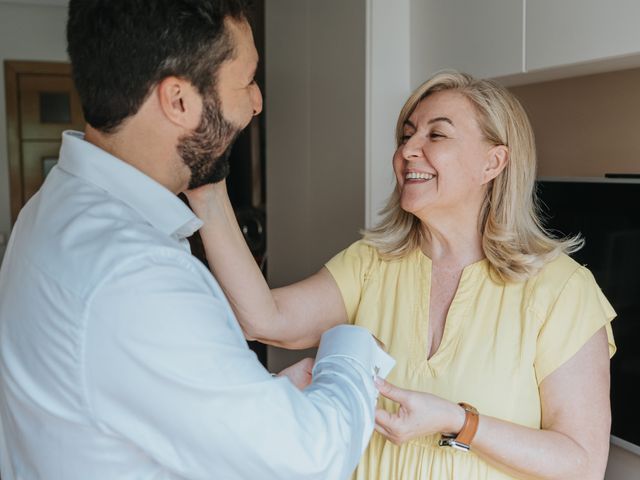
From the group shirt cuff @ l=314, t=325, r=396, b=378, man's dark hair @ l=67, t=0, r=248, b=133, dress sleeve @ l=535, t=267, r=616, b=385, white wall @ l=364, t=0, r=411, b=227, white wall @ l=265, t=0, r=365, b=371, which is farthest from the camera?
white wall @ l=265, t=0, r=365, b=371

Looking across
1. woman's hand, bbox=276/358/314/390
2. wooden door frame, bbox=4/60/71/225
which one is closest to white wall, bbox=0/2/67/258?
wooden door frame, bbox=4/60/71/225

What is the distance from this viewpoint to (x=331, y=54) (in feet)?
10.3

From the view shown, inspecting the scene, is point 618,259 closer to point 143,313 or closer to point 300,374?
point 300,374

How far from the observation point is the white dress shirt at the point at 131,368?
0.94m

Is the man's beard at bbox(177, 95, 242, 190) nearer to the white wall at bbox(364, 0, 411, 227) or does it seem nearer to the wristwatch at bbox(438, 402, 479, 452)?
the wristwatch at bbox(438, 402, 479, 452)

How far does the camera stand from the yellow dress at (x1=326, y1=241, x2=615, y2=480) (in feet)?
5.33

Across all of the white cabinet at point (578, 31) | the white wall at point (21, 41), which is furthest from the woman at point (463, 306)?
the white wall at point (21, 41)

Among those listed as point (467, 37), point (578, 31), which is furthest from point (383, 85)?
point (578, 31)

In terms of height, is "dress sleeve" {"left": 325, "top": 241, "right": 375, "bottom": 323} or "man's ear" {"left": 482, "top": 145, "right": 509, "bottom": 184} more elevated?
"man's ear" {"left": 482, "top": 145, "right": 509, "bottom": 184}

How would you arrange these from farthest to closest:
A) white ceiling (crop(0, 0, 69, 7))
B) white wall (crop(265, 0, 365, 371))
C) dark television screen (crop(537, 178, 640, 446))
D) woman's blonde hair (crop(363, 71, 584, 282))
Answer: white ceiling (crop(0, 0, 69, 7)), white wall (crop(265, 0, 365, 371)), dark television screen (crop(537, 178, 640, 446)), woman's blonde hair (crop(363, 71, 584, 282))

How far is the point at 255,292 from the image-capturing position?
1.73 m

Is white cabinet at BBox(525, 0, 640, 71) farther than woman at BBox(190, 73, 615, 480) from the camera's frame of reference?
Yes

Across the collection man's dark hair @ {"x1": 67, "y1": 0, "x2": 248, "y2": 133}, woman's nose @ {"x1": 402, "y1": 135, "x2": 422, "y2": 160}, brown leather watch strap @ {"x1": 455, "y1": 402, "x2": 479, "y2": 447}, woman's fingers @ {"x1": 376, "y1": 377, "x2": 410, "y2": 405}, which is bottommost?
brown leather watch strap @ {"x1": 455, "y1": 402, "x2": 479, "y2": 447}

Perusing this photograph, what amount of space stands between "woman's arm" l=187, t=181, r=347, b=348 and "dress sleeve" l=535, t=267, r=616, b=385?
0.50 meters
